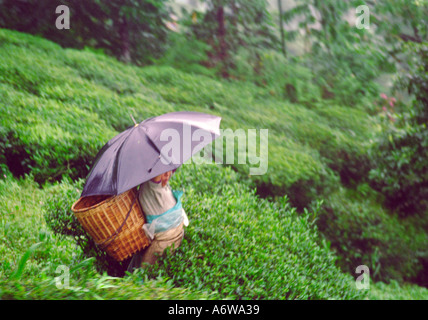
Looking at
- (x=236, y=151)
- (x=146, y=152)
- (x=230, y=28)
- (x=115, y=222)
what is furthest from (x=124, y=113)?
(x=230, y=28)

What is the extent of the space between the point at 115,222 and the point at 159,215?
16.7 inches

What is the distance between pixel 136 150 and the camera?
3381 mm

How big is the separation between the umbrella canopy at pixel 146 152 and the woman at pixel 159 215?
0.78ft

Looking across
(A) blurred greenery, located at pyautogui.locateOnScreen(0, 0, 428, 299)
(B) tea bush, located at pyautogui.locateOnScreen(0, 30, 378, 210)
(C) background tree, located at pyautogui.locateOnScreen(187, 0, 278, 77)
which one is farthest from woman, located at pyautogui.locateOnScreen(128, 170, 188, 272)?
(C) background tree, located at pyautogui.locateOnScreen(187, 0, 278, 77)

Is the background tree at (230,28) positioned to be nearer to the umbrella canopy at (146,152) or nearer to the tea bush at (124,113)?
the tea bush at (124,113)

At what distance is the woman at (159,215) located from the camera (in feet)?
11.6

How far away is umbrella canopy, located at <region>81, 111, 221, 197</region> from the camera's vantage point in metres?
3.21

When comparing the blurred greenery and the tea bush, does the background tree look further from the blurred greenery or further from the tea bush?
the tea bush

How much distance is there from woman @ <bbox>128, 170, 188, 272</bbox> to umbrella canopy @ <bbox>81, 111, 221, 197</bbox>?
0.24 m

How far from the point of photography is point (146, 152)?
3361 mm

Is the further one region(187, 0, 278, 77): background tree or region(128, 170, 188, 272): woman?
region(187, 0, 278, 77): background tree

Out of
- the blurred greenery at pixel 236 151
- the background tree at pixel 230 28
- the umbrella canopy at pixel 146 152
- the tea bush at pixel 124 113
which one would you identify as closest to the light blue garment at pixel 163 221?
the blurred greenery at pixel 236 151

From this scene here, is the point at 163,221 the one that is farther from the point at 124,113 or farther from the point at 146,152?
the point at 124,113

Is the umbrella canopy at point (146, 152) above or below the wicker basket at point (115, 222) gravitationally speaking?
above
